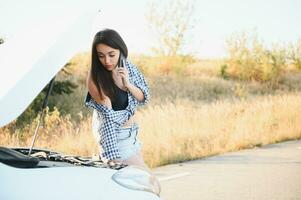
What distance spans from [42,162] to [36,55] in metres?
0.59

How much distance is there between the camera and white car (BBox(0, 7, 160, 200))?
2426mm

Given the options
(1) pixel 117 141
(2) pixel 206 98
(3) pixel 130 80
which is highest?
(3) pixel 130 80

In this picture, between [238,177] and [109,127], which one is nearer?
[109,127]

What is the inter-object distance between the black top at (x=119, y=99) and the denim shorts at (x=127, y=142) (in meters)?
0.14

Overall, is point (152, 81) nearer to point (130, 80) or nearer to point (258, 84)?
point (258, 84)

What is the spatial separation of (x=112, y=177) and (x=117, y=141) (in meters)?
1.31

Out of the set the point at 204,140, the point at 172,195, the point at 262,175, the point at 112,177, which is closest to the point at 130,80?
the point at 112,177

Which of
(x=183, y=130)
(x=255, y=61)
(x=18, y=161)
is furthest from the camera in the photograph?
(x=255, y=61)

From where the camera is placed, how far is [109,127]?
13.7ft

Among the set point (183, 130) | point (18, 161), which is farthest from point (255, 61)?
point (18, 161)

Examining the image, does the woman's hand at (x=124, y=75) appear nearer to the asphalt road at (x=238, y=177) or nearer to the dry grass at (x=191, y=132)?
the asphalt road at (x=238, y=177)

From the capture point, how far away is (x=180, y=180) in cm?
838

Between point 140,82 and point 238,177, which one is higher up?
point 140,82

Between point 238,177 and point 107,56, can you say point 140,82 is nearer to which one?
point 107,56
